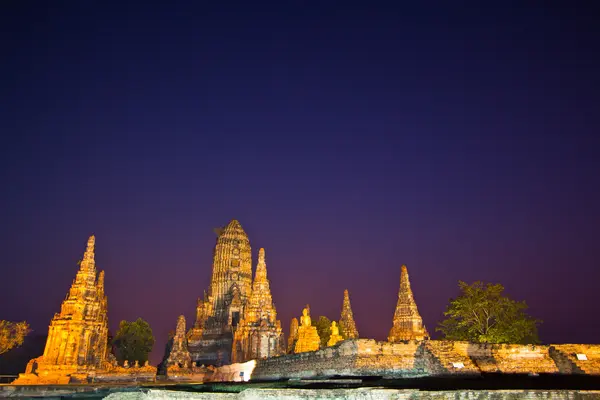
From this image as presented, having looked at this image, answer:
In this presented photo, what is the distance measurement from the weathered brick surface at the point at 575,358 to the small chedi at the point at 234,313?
92.0 ft

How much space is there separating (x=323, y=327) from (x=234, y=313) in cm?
1502

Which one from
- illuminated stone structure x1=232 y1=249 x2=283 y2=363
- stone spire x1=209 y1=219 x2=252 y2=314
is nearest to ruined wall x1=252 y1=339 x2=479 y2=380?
illuminated stone structure x1=232 y1=249 x2=283 y2=363

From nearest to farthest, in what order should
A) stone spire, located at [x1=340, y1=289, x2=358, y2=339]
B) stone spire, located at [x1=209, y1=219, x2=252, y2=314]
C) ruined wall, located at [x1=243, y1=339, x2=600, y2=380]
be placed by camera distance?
ruined wall, located at [x1=243, y1=339, x2=600, y2=380] < stone spire, located at [x1=340, y1=289, x2=358, y2=339] < stone spire, located at [x1=209, y1=219, x2=252, y2=314]

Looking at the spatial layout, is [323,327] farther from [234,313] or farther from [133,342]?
[133,342]

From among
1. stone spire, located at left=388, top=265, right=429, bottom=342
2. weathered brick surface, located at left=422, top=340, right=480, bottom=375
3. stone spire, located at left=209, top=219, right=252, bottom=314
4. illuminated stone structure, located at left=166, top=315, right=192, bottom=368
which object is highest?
stone spire, located at left=209, top=219, right=252, bottom=314

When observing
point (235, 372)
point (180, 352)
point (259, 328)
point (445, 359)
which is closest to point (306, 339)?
point (259, 328)

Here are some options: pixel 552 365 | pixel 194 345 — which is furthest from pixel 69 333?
pixel 552 365

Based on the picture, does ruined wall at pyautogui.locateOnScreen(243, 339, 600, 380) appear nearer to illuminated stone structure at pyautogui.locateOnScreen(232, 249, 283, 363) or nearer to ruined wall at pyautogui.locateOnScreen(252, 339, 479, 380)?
ruined wall at pyautogui.locateOnScreen(252, 339, 479, 380)

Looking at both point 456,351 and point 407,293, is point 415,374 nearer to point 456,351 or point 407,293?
point 456,351

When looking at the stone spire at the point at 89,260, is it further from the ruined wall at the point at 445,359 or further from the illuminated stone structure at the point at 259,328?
the ruined wall at the point at 445,359

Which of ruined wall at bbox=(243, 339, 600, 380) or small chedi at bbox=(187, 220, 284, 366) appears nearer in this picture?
ruined wall at bbox=(243, 339, 600, 380)

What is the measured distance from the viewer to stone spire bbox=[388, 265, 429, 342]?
53.4m

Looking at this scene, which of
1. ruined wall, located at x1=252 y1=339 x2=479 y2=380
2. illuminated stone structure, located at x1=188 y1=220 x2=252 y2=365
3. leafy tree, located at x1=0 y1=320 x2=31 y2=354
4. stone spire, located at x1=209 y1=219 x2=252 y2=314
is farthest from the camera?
stone spire, located at x1=209 y1=219 x2=252 y2=314

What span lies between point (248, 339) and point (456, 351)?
2729 centimetres
